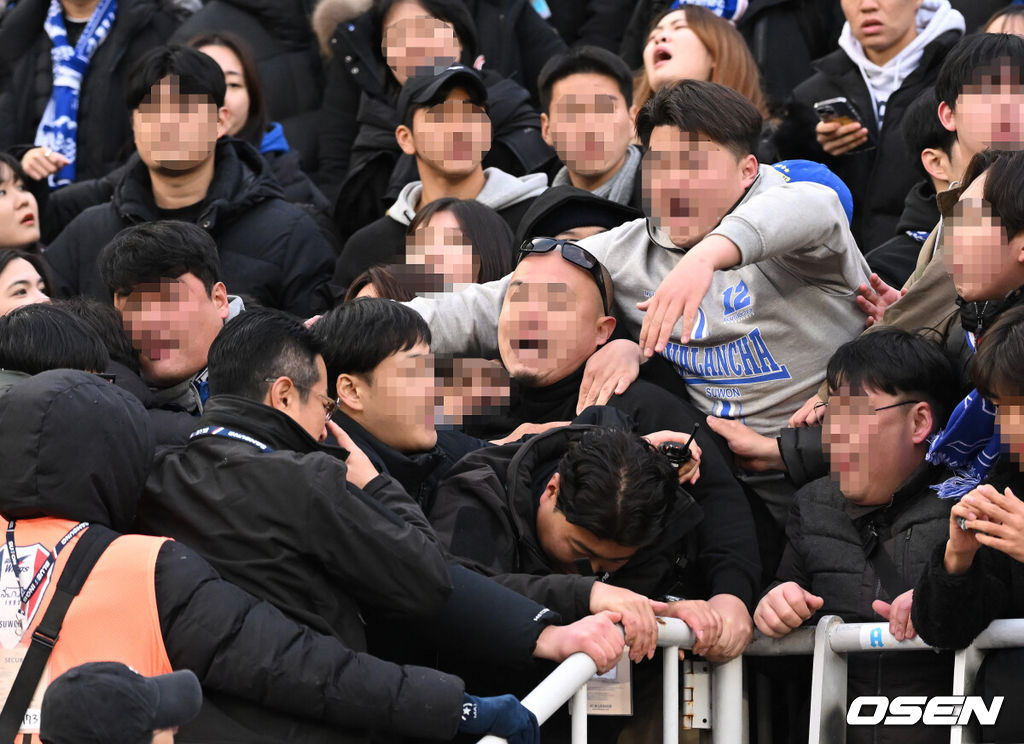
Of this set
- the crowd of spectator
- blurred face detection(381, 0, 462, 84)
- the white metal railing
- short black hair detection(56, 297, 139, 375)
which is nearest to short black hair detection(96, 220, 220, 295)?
the crowd of spectator

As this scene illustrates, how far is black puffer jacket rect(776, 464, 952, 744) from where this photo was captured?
12.9ft

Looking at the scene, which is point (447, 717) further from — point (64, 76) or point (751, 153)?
point (64, 76)

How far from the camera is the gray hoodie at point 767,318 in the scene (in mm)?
4555

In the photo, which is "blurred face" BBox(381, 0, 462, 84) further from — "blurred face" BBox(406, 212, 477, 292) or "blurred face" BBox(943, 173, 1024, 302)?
"blurred face" BBox(943, 173, 1024, 302)

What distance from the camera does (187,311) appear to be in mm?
4762

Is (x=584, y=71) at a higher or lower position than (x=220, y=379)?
higher

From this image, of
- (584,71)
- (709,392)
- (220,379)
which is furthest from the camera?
(584,71)

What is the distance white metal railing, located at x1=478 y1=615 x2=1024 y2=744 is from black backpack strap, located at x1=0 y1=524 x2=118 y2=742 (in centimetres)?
98

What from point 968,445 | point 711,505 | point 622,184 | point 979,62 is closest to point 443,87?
point 622,184

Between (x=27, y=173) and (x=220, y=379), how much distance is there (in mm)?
3243

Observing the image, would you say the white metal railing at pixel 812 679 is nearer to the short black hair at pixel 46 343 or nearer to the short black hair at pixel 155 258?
the short black hair at pixel 46 343

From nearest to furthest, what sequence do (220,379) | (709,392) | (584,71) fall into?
(220,379) < (709,392) < (584,71)

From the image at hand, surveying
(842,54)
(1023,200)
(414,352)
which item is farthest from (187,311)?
(842,54)

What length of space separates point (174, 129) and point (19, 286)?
3.71 ft
